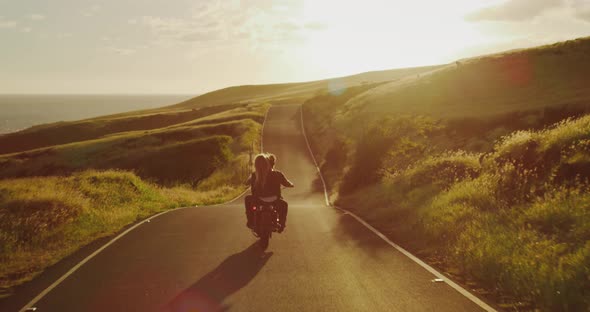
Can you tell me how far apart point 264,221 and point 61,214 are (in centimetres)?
688

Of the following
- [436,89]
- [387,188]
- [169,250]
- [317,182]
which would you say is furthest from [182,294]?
[436,89]

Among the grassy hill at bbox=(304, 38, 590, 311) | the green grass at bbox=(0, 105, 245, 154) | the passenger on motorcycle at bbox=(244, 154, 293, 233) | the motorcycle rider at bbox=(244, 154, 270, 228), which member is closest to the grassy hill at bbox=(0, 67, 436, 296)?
the green grass at bbox=(0, 105, 245, 154)

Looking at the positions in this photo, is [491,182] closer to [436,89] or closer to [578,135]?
[578,135]

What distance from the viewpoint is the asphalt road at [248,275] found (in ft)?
22.2

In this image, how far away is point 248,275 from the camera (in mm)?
8250

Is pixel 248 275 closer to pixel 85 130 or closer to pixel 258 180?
pixel 258 180

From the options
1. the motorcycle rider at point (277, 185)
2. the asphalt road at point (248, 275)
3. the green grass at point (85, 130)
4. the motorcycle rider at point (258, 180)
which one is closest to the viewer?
the asphalt road at point (248, 275)

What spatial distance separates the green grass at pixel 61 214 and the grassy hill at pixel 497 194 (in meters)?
7.56

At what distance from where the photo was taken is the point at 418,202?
14.6m

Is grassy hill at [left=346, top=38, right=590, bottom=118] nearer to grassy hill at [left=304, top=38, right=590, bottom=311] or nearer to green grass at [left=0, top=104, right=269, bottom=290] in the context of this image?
grassy hill at [left=304, top=38, right=590, bottom=311]

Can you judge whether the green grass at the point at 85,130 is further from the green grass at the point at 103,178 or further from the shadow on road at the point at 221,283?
the shadow on road at the point at 221,283

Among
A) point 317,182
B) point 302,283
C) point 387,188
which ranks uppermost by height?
point 302,283

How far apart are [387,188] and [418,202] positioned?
3.95 metres

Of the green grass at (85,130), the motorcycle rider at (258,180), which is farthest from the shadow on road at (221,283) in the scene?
the green grass at (85,130)
